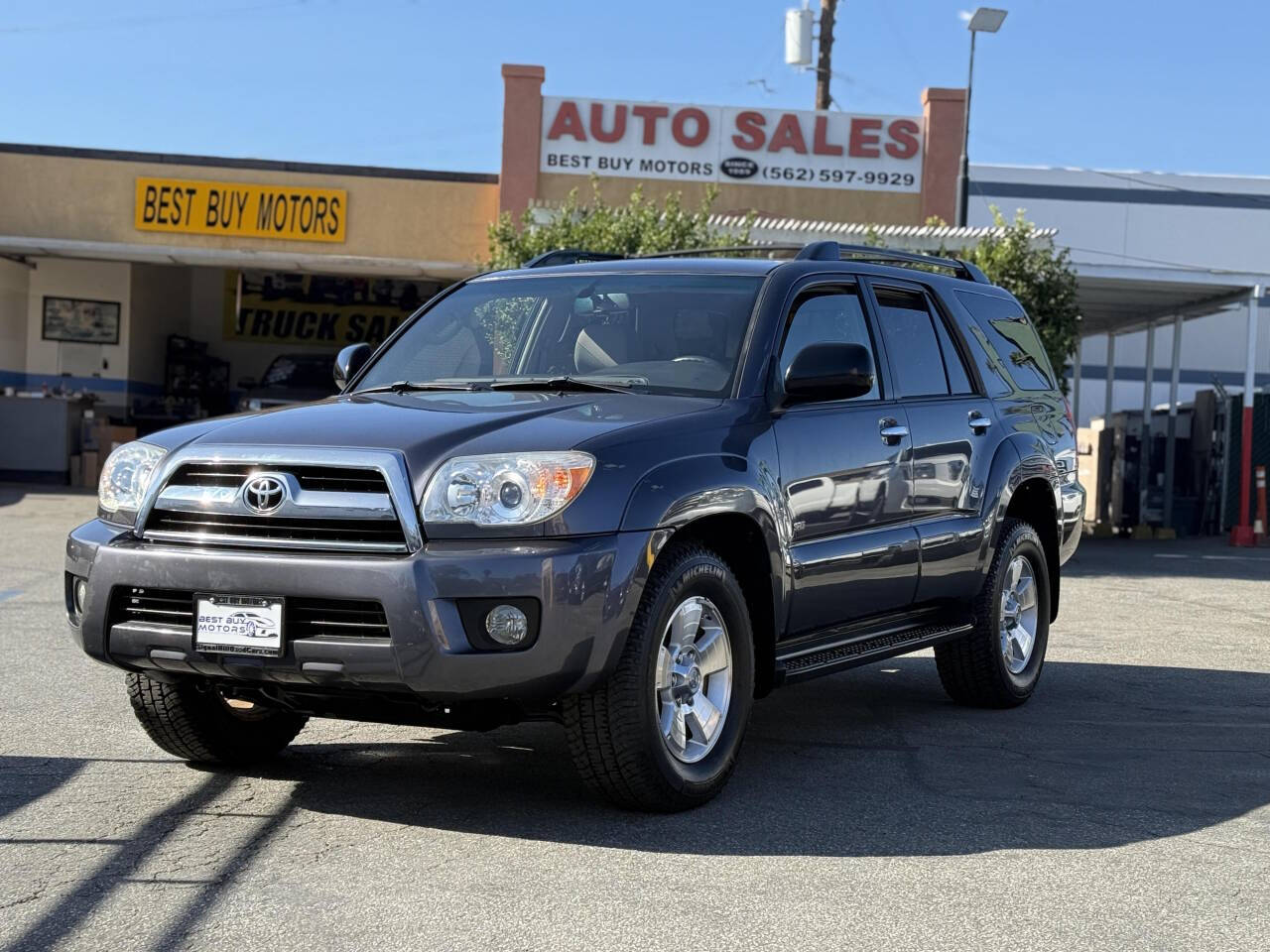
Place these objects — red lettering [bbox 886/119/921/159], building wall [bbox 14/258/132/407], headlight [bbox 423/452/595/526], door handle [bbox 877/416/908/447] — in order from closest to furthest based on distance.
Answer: headlight [bbox 423/452/595/526] → door handle [bbox 877/416/908/447] → red lettering [bbox 886/119/921/159] → building wall [bbox 14/258/132/407]

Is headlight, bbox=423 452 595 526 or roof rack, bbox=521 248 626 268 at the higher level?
roof rack, bbox=521 248 626 268

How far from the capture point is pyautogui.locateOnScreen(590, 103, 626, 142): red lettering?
906 inches

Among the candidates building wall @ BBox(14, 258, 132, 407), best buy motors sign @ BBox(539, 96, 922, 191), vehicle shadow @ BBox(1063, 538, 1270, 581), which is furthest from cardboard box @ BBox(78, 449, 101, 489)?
vehicle shadow @ BBox(1063, 538, 1270, 581)

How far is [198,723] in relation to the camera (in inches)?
223

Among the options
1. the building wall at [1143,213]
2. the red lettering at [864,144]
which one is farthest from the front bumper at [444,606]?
the building wall at [1143,213]

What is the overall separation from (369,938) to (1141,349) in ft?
144

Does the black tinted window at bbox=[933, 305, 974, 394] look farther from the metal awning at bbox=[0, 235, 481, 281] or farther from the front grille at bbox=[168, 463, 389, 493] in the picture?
the metal awning at bbox=[0, 235, 481, 281]

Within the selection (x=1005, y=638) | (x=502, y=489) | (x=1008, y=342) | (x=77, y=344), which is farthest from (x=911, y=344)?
(x=77, y=344)

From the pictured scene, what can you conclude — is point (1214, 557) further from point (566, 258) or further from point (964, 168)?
point (566, 258)

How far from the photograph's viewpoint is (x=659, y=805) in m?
5.10

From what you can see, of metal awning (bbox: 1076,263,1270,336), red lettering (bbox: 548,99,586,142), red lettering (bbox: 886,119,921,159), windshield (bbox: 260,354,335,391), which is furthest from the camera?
windshield (bbox: 260,354,335,391)

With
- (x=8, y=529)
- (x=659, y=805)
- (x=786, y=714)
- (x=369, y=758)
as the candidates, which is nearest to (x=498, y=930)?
(x=659, y=805)

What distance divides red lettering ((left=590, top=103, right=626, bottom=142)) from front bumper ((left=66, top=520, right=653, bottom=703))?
18.8m

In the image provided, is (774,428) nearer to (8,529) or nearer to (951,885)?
(951,885)
